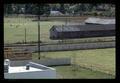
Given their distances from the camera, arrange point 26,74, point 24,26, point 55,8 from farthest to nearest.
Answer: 1. point 24,26
2. point 26,74
3. point 55,8

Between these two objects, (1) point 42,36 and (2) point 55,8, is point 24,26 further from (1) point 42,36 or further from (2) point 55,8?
(2) point 55,8

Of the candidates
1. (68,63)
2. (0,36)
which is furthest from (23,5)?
(68,63)

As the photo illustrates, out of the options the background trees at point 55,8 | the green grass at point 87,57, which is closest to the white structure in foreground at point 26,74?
the background trees at point 55,8

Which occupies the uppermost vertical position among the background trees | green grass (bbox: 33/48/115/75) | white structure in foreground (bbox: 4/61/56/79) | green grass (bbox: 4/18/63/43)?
the background trees

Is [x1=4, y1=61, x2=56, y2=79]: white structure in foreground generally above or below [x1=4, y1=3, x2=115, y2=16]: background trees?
below

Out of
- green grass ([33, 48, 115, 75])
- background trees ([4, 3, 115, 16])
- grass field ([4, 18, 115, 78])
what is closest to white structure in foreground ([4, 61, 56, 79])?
grass field ([4, 18, 115, 78])

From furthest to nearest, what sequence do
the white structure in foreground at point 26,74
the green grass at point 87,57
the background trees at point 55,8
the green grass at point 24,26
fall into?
the green grass at point 87,57 → the white structure in foreground at point 26,74 → the green grass at point 24,26 → the background trees at point 55,8

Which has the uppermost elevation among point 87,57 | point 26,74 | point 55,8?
point 55,8

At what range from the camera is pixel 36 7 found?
155 cm

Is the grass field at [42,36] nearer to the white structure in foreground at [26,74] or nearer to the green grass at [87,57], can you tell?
the green grass at [87,57]

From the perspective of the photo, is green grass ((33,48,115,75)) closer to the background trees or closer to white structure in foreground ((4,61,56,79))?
white structure in foreground ((4,61,56,79))

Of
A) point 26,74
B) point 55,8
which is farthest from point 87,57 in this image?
point 55,8
